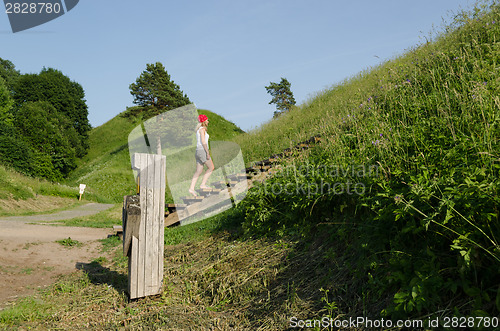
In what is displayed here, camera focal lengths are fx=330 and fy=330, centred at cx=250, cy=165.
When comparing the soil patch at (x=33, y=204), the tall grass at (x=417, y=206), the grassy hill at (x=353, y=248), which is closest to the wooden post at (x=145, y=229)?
the grassy hill at (x=353, y=248)

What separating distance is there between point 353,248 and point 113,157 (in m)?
34.5

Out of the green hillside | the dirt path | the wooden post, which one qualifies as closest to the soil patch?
the green hillside

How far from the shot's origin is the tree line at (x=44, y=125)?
27.8 m

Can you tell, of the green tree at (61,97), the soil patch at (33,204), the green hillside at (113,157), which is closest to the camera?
the soil patch at (33,204)

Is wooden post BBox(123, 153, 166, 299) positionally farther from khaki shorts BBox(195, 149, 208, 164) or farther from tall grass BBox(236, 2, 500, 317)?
khaki shorts BBox(195, 149, 208, 164)

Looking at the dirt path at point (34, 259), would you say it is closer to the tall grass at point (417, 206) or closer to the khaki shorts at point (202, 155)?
the khaki shorts at point (202, 155)

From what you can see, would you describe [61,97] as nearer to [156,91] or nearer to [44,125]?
[44,125]

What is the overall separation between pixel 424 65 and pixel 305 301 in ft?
24.4

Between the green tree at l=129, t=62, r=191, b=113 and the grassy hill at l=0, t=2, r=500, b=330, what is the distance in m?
28.2

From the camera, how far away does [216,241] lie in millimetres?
6137

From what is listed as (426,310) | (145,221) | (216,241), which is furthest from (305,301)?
(216,241)

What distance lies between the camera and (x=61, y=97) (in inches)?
1583

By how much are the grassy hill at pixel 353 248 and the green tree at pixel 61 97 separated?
122ft

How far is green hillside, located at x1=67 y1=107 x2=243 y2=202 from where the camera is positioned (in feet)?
90.7
